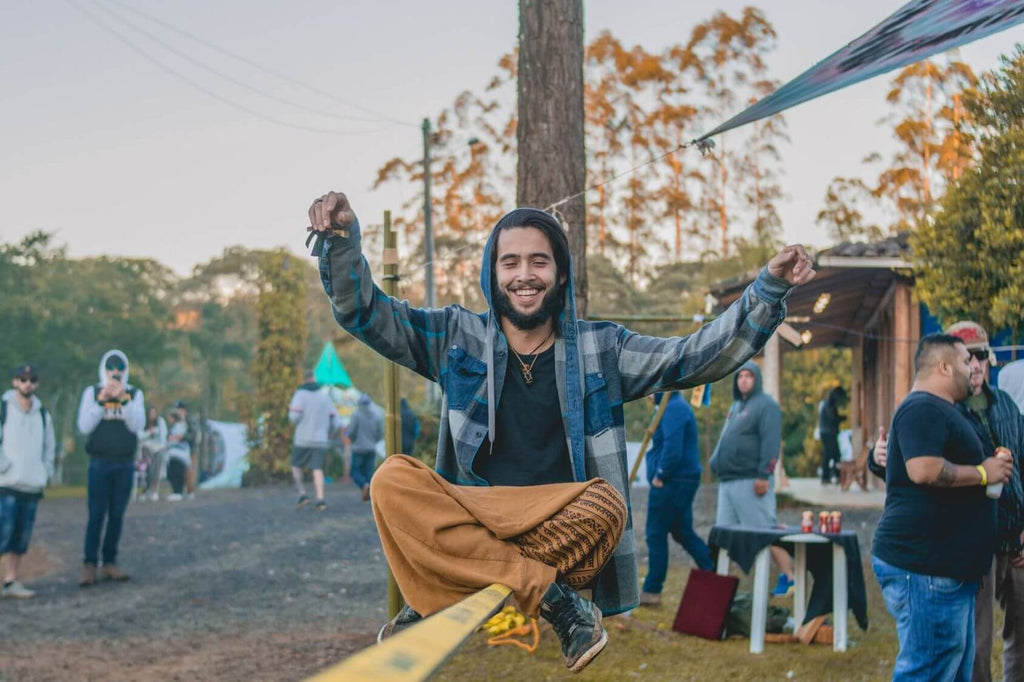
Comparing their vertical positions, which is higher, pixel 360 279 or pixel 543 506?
pixel 360 279

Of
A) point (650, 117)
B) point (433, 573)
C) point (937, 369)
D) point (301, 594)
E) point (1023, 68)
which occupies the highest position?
point (650, 117)

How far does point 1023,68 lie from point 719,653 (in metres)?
4.51

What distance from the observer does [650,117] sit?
1277 inches

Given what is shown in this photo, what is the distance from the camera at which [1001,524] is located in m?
5.23

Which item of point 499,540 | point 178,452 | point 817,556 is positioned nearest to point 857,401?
point 178,452

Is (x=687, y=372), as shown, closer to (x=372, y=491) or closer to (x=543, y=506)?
(x=543, y=506)

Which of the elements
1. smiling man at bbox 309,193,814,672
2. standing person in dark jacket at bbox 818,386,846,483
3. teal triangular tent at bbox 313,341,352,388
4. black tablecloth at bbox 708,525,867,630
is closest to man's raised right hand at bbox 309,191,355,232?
smiling man at bbox 309,193,814,672

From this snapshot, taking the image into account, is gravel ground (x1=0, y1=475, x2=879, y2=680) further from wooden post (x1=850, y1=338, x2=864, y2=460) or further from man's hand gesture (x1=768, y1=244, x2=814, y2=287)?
wooden post (x1=850, y1=338, x2=864, y2=460)

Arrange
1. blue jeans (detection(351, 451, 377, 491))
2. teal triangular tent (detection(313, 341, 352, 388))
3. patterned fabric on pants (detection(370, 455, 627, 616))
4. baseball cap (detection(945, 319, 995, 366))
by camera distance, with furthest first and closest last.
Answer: teal triangular tent (detection(313, 341, 352, 388))
blue jeans (detection(351, 451, 377, 491))
baseball cap (detection(945, 319, 995, 366))
patterned fabric on pants (detection(370, 455, 627, 616))

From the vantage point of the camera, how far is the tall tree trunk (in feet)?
24.9

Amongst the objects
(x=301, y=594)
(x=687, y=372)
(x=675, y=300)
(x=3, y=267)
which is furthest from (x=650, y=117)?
(x=687, y=372)

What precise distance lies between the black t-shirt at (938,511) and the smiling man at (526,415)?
192cm

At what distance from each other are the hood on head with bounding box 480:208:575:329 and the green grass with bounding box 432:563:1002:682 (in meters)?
4.05

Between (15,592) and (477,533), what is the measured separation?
880cm
